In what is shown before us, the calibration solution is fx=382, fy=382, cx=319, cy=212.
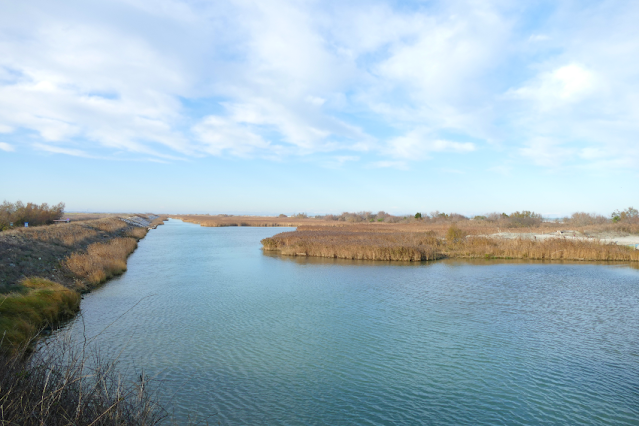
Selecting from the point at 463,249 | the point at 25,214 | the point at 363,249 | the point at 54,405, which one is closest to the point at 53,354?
the point at 54,405

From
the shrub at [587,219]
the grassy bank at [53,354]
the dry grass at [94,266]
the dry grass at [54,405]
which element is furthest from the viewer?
the shrub at [587,219]

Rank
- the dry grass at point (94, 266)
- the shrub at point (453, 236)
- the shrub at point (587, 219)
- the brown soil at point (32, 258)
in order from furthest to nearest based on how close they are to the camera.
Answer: the shrub at point (587, 219) → the shrub at point (453, 236) → the dry grass at point (94, 266) → the brown soil at point (32, 258)

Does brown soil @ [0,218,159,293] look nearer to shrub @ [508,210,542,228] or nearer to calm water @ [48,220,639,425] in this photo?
calm water @ [48,220,639,425]

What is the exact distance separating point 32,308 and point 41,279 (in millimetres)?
3661

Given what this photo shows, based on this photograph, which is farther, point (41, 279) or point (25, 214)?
point (25, 214)

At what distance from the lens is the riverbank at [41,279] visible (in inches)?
393

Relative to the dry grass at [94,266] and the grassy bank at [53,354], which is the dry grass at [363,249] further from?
the dry grass at [94,266]

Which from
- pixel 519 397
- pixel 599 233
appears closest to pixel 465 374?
pixel 519 397

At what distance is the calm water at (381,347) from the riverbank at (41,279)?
0.88 meters

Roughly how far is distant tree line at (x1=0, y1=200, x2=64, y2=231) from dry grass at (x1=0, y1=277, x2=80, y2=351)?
21.8m

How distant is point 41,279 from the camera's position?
1432 cm

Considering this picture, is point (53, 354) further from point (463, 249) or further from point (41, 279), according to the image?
point (463, 249)

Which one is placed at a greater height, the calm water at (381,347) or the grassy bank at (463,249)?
the grassy bank at (463,249)

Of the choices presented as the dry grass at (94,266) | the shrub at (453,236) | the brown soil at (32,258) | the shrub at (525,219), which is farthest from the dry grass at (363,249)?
the shrub at (525,219)
